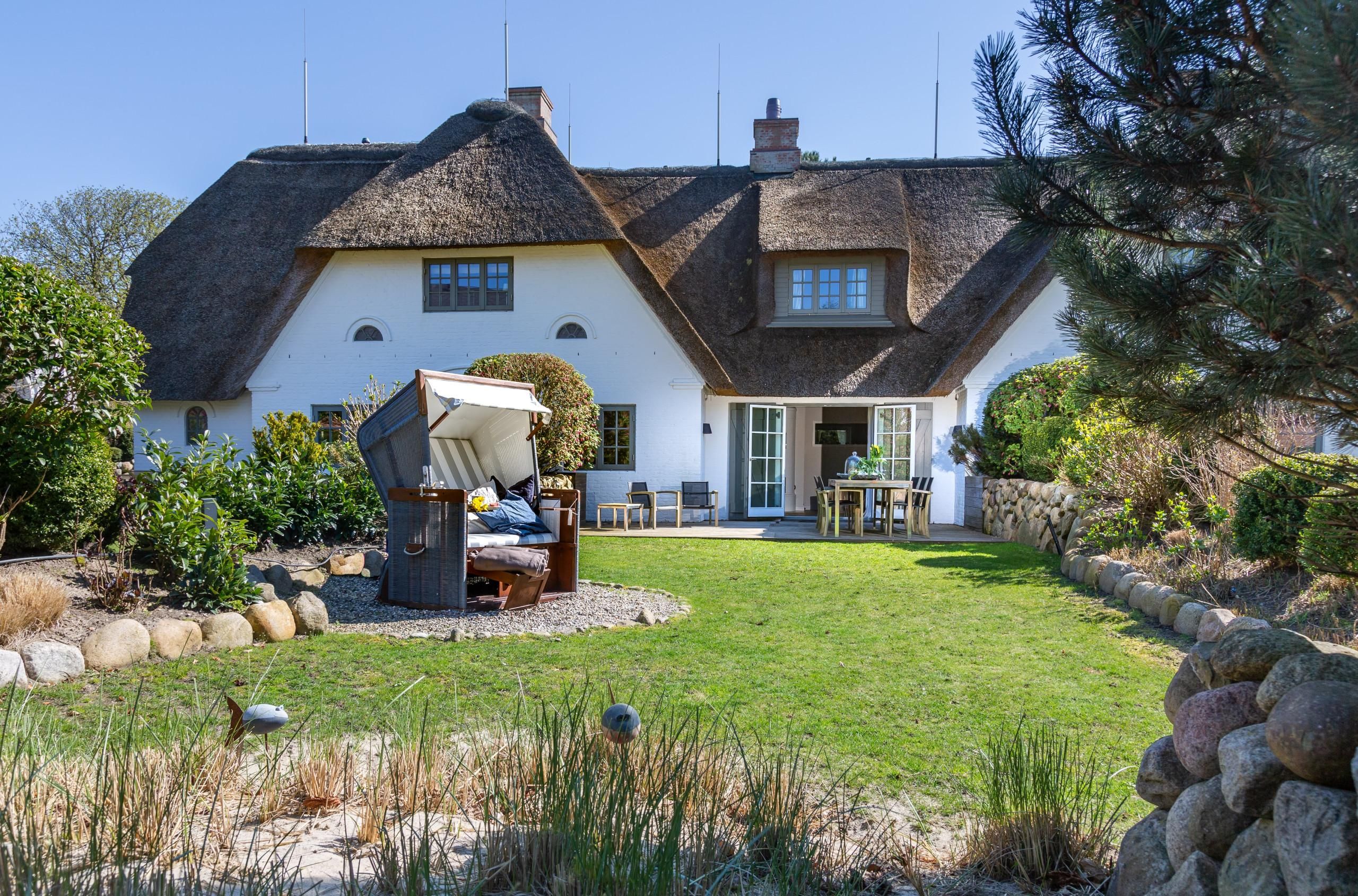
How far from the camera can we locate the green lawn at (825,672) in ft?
14.7

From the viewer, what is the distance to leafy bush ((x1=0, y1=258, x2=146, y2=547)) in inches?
257

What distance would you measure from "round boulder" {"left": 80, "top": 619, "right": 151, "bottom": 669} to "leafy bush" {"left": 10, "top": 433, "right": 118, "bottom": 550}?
174 cm

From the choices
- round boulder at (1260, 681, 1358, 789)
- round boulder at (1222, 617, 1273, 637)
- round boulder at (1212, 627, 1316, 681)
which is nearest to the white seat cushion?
round boulder at (1222, 617, 1273, 637)

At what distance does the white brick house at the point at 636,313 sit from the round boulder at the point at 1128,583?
7793mm

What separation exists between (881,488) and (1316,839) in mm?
12253

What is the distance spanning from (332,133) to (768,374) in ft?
42.4

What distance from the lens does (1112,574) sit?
855 centimetres

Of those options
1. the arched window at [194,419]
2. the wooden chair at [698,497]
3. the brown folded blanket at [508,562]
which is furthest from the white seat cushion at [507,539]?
the arched window at [194,419]

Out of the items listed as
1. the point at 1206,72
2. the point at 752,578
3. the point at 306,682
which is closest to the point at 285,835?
the point at 306,682

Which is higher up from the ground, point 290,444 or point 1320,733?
point 290,444

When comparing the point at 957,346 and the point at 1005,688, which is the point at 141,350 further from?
the point at 957,346

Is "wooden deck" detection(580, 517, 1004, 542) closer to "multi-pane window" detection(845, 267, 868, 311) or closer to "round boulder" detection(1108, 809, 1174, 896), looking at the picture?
"multi-pane window" detection(845, 267, 868, 311)

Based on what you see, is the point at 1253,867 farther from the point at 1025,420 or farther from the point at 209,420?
the point at 209,420

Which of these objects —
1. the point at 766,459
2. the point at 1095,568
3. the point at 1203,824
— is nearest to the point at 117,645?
the point at 1203,824
